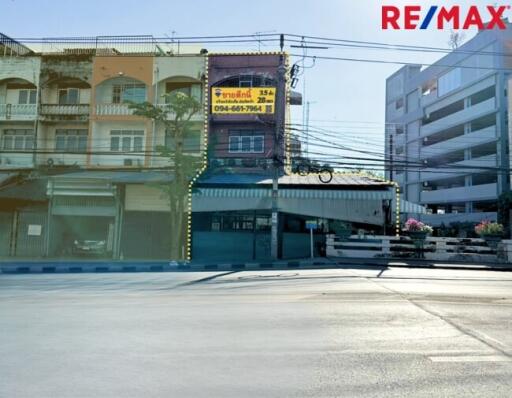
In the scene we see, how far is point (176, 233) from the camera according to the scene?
23.1m

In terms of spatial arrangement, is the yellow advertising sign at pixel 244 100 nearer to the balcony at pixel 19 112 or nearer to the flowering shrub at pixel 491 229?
the balcony at pixel 19 112

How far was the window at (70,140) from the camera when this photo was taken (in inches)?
1105

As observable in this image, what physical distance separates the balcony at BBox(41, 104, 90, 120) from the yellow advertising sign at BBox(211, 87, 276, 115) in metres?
7.56

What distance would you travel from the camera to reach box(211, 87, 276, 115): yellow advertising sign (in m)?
26.5

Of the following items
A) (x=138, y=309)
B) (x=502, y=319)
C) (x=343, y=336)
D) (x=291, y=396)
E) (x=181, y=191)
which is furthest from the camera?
(x=181, y=191)

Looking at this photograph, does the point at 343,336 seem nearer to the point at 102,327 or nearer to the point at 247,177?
the point at 102,327

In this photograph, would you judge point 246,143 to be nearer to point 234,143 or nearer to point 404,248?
point 234,143

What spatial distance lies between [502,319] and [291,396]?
16.1 ft

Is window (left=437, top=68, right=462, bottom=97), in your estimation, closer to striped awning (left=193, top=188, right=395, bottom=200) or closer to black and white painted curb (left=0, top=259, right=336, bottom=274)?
striped awning (left=193, top=188, right=395, bottom=200)

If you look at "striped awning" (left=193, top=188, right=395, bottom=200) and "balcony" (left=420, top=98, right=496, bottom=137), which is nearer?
"striped awning" (left=193, top=188, right=395, bottom=200)

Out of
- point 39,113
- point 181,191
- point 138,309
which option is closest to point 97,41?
point 39,113

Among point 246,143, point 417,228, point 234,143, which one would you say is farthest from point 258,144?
point 417,228

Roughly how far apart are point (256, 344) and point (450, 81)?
1960 inches

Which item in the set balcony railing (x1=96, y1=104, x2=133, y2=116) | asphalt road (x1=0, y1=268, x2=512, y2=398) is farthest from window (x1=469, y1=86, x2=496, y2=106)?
asphalt road (x1=0, y1=268, x2=512, y2=398)
